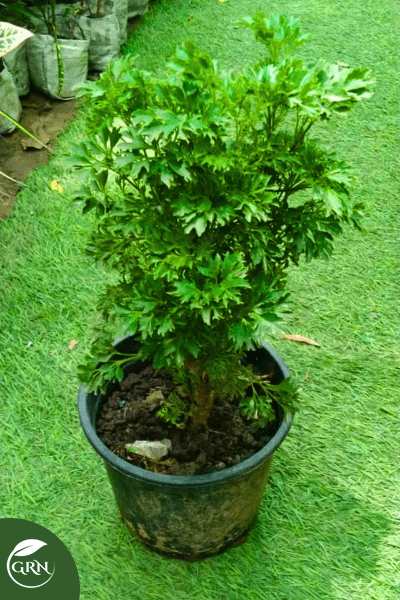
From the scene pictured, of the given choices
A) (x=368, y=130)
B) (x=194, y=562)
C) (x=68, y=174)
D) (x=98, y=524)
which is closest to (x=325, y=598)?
(x=194, y=562)

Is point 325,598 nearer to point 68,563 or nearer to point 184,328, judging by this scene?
point 68,563

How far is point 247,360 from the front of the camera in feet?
6.96

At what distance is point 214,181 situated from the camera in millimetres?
1392

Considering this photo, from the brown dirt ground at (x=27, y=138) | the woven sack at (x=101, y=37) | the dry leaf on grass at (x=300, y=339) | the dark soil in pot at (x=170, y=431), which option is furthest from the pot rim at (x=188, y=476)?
the woven sack at (x=101, y=37)

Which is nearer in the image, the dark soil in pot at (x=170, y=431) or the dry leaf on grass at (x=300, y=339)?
the dark soil in pot at (x=170, y=431)

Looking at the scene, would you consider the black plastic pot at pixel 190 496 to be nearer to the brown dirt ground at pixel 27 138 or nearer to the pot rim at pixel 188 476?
the pot rim at pixel 188 476

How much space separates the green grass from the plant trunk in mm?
425

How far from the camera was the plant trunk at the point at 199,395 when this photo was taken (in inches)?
69.7

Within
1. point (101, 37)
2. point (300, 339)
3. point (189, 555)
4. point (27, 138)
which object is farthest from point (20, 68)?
point (189, 555)

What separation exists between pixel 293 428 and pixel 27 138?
2.31m

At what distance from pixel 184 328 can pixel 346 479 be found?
1085 millimetres

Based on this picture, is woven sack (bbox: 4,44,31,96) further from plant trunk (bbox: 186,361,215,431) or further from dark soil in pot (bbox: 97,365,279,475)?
plant trunk (bbox: 186,361,215,431)

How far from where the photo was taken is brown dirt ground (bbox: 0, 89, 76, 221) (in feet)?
11.2

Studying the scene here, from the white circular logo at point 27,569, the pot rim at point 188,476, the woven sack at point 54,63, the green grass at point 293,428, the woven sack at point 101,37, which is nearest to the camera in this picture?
the pot rim at point 188,476
